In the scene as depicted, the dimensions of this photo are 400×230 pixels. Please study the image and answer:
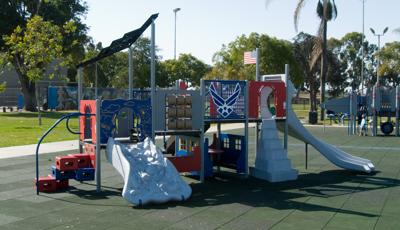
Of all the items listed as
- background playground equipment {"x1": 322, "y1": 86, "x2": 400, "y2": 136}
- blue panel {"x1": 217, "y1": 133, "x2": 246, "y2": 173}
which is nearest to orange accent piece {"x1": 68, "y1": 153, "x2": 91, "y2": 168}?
blue panel {"x1": 217, "y1": 133, "x2": 246, "y2": 173}

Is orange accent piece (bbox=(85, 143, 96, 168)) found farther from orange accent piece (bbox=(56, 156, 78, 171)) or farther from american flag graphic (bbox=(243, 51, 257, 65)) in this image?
american flag graphic (bbox=(243, 51, 257, 65))

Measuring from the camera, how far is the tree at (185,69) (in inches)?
2931

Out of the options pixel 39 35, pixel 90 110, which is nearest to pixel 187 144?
pixel 90 110

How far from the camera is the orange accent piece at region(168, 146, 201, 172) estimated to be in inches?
386

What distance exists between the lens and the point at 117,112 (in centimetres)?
946

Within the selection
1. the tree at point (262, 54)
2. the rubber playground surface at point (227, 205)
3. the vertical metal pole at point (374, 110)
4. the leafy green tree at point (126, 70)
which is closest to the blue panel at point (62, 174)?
the rubber playground surface at point (227, 205)

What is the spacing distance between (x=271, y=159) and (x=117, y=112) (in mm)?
3405

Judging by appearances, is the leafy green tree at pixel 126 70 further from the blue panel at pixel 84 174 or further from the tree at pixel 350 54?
the blue panel at pixel 84 174

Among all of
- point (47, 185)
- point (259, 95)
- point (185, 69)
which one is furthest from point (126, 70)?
point (47, 185)

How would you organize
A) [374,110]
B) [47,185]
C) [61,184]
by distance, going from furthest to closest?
[374,110]
[61,184]
[47,185]

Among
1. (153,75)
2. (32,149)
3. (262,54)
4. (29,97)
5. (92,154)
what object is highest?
(262,54)

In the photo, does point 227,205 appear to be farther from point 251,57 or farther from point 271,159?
point 251,57

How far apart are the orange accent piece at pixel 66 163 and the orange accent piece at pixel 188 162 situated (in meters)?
1.85

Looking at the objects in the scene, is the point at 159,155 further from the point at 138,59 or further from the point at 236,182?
the point at 138,59
